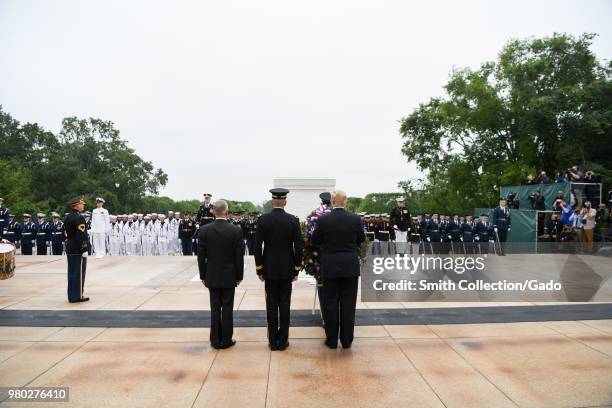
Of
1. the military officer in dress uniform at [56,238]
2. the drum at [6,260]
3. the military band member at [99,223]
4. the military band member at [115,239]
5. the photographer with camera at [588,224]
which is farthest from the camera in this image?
the military band member at [115,239]

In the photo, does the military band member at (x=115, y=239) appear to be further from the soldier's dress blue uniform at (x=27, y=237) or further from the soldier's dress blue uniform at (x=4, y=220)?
the soldier's dress blue uniform at (x=4, y=220)

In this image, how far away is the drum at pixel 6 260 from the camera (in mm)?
6742

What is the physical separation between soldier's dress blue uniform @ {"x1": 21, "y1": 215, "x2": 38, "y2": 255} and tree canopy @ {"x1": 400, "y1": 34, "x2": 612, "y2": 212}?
2482 cm

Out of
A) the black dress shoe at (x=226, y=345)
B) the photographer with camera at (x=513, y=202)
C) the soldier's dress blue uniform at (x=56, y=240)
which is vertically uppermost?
the photographer with camera at (x=513, y=202)

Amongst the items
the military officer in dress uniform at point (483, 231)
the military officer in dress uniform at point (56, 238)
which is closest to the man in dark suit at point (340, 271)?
the military officer in dress uniform at point (483, 231)

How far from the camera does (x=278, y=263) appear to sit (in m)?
5.11

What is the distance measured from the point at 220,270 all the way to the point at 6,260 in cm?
419

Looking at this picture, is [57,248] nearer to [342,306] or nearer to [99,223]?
[99,223]

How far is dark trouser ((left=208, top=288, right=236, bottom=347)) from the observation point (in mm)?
5137

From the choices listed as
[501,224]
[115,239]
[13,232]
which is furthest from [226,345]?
[13,232]

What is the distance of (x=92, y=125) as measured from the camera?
46938mm

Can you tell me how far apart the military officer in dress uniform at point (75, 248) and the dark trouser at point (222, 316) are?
347 cm

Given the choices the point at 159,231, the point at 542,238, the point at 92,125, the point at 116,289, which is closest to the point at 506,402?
the point at 116,289

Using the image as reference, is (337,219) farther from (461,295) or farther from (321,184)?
(321,184)
